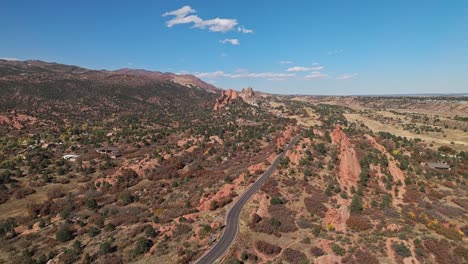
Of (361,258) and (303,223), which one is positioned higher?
(361,258)

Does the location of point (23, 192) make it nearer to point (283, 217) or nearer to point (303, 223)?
point (283, 217)

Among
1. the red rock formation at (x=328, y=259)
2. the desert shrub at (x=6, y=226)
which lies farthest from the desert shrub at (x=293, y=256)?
the desert shrub at (x=6, y=226)

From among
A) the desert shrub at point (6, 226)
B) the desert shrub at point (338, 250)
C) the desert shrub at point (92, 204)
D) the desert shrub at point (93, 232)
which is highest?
the desert shrub at point (338, 250)

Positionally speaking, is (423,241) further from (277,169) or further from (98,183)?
(98,183)

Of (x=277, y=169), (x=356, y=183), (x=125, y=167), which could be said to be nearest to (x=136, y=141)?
(x=125, y=167)

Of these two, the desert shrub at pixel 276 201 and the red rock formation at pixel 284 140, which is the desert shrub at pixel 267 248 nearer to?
the desert shrub at pixel 276 201

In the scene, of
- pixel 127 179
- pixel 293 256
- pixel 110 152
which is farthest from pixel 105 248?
pixel 110 152
